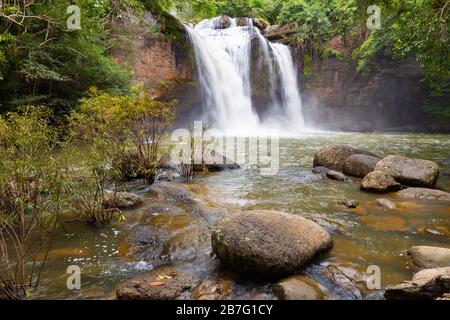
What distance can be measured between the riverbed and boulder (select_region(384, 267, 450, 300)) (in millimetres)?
222

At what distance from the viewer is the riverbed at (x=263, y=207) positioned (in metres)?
3.17

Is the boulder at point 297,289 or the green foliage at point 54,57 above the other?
the green foliage at point 54,57

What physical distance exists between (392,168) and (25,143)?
6797mm

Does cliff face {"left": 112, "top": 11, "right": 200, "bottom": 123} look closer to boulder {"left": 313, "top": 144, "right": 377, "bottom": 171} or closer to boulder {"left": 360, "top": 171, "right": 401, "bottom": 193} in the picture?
boulder {"left": 313, "top": 144, "right": 377, "bottom": 171}

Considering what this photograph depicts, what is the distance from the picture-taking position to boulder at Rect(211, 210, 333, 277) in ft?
10.6

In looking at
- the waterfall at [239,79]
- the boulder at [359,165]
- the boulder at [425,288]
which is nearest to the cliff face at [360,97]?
the waterfall at [239,79]

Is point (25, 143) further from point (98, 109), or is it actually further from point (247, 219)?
point (247, 219)

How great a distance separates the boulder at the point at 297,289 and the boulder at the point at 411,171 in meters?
4.73

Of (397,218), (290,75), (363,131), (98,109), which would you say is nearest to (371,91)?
(363,131)

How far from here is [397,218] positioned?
4914 mm

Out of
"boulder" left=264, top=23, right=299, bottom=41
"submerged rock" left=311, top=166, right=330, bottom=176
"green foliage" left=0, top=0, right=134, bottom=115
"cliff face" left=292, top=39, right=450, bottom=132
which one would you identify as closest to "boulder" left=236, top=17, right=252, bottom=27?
"boulder" left=264, top=23, right=299, bottom=41

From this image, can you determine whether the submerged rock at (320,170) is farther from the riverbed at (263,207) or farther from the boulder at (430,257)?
the boulder at (430,257)

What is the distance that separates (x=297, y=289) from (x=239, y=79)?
1668 cm

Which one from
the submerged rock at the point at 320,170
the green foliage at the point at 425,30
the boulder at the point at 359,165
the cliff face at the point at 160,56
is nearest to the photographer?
the green foliage at the point at 425,30
